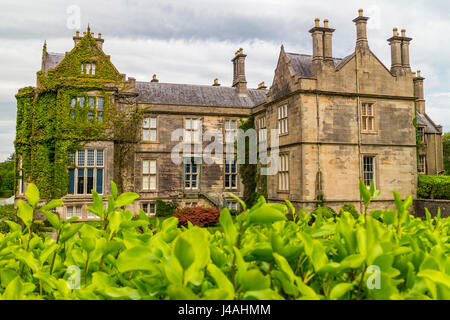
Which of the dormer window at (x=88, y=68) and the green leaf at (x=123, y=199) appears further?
the dormer window at (x=88, y=68)

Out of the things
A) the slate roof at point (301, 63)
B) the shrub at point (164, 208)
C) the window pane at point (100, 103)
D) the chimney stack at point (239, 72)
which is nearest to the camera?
the slate roof at point (301, 63)

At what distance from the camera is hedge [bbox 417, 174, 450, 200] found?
18703 mm

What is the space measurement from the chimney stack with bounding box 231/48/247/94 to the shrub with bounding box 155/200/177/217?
9.92m

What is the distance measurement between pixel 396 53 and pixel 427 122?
17352 millimetres

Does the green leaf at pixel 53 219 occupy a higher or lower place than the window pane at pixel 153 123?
lower

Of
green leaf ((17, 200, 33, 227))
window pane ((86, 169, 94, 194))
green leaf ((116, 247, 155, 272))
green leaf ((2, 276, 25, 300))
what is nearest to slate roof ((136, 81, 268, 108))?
window pane ((86, 169, 94, 194))

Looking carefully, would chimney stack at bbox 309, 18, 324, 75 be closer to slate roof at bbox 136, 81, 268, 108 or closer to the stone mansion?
the stone mansion

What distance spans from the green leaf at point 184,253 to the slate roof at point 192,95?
23143 millimetres

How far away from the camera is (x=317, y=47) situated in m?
17.5

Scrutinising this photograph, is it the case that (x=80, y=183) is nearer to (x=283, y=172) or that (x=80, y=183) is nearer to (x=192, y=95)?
(x=192, y=95)

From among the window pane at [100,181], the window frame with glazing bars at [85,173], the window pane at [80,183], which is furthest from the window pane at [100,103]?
the window pane at [80,183]

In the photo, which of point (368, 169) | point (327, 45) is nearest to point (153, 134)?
point (327, 45)

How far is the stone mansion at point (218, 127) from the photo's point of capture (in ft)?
57.7

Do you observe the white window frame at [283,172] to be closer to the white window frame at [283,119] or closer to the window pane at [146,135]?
the white window frame at [283,119]
